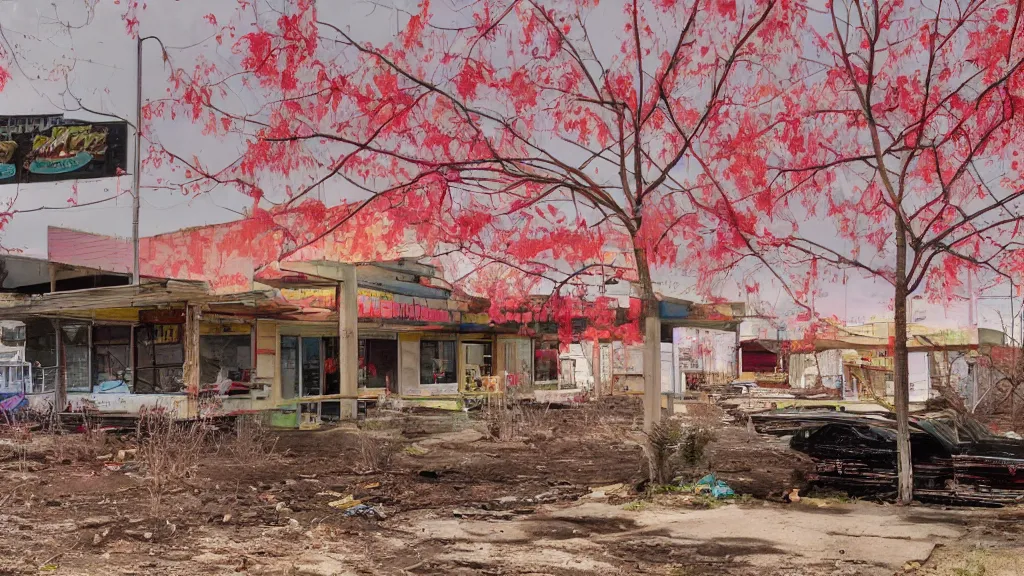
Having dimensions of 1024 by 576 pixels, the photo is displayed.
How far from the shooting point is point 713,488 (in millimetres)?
10219

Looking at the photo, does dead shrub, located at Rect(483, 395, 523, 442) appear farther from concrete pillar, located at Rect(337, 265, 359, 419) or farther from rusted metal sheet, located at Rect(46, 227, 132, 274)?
rusted metal sheet, located at Rect(46, 227, 132, 274)

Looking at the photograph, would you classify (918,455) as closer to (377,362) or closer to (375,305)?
(375,305)

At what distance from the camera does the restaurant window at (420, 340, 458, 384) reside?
26.6 m

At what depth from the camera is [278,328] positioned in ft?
65.3

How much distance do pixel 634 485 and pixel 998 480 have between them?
449 centimetres

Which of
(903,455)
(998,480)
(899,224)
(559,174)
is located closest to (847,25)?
(899,224)

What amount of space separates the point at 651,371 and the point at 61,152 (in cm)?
1703

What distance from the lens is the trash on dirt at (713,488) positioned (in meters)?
10.1

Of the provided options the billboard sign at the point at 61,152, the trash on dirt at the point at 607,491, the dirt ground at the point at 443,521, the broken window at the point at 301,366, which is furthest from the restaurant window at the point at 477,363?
the trash on dirt at the point at 607,491

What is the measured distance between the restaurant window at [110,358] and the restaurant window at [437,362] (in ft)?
33.0

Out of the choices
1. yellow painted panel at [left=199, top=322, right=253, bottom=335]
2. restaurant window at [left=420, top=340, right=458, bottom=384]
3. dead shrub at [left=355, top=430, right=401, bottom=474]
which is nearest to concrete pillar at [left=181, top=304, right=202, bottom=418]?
yellow painted panel at [left=199, top=322, right=253, bottom=335]

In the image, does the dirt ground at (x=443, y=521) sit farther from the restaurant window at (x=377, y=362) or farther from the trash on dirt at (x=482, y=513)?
the restaurant window at (x=377, y=362)

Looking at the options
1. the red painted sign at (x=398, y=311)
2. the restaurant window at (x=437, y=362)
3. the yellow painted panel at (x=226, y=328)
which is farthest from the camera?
the restaurant window at (x=437, y=362)

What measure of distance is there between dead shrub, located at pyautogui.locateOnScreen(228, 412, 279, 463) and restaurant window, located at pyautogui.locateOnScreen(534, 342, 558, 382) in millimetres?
14609
